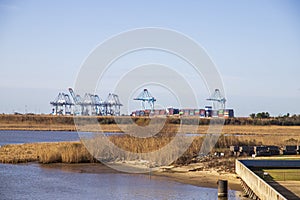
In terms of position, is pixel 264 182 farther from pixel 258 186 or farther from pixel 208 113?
pixel 208 113

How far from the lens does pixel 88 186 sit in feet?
88.6

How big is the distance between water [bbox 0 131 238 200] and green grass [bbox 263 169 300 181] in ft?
6.11

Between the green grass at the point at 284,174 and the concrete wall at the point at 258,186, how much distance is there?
3.16 ft

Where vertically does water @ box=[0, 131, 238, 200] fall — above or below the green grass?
below

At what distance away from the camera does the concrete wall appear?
53.7 ft

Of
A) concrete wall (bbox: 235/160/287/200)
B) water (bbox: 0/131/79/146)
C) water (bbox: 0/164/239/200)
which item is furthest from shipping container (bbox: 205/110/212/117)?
concrete wall (bbox: 235/160/287/200)

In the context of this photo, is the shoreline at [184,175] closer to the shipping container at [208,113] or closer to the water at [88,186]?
the water at [88,186]

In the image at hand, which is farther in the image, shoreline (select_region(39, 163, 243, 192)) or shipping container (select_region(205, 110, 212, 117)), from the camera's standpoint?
shipping container (select_region(205, 110, 212, 117))

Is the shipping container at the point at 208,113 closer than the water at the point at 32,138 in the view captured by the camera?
No

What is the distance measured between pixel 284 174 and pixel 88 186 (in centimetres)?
919

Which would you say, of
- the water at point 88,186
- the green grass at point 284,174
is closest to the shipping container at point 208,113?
the water at point 88,186

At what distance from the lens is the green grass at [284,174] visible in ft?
72.4

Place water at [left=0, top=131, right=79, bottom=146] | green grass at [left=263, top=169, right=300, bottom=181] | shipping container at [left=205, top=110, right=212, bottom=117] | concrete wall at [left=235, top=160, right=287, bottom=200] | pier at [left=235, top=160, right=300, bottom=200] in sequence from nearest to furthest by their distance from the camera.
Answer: concrete wall at [left=235, top=160, right=287, bottom=200] < pier at [left=235, top=160, right=300, bottom=200] < green grass at [left=263, top=169, right=300, bottom=181] < water at [left=0, top=131, right=79, bottom=146] < shipping container at [left=205, top=110, right=212, bottom=117]

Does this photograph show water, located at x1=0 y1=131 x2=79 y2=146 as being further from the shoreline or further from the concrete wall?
the concrete wall
